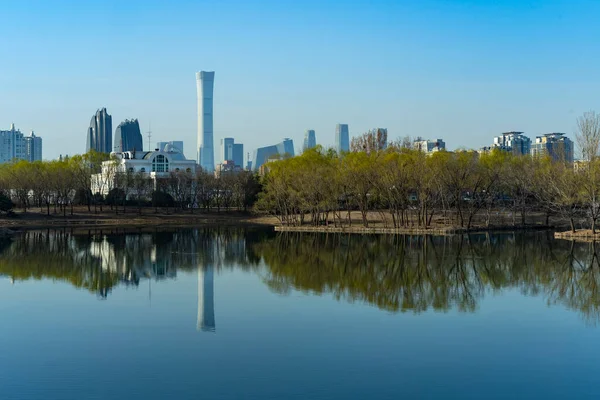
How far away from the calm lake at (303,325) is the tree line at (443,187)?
13.2m

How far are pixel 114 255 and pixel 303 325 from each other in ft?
68.2

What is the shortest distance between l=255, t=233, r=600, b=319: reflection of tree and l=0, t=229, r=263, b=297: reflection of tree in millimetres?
2911

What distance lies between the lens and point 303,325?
18578 millimetres

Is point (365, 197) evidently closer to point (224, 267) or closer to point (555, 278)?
point (224, 267)

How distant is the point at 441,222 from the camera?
2128 inches

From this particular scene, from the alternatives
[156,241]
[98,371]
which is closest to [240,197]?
[156,241]

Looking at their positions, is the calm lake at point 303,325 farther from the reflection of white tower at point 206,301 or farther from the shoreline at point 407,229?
the shoreline at point 407,229

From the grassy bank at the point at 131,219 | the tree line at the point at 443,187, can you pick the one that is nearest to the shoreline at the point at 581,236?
the tree line at the point at 443,187

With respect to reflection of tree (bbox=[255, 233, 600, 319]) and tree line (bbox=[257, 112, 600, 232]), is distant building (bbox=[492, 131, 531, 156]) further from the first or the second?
reflection of tree (bbox=[255, 233, 600, 319])

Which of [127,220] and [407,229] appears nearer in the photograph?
[407,229]

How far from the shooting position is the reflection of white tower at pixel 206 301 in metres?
18.9

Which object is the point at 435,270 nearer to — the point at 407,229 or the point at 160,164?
the point at 407,229

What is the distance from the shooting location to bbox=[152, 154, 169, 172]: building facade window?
316 feet

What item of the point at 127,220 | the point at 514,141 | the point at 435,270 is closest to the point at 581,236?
the point at 435,270
